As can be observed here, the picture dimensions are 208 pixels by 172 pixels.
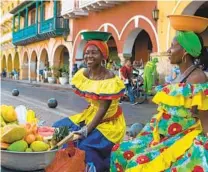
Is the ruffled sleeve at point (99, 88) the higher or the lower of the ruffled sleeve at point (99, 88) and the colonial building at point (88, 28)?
the lower

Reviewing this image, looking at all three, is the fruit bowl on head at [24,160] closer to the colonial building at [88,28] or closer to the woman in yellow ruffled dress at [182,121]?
the woman in yellow ruffled dress at [182,121]

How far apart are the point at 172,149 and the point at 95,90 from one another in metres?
1.02

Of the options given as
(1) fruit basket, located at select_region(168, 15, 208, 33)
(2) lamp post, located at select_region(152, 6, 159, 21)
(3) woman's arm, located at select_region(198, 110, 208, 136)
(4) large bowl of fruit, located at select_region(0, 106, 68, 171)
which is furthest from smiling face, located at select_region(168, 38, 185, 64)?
(2) lamp post, located at select_region(152, 6, 159, 21)

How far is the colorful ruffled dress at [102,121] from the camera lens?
336 cm

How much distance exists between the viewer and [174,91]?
2.84 metres

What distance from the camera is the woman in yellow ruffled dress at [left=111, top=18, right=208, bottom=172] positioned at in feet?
8.82

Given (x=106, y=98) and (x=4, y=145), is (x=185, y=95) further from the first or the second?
(x=4, y=145)

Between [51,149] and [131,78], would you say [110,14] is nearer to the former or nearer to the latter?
[131,78]

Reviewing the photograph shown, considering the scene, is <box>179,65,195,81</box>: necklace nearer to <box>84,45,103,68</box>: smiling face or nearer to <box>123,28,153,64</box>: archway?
<box>84,45,103,68</box>: smiling face

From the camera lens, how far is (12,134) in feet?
7.02

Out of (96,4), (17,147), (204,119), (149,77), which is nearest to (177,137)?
(204,119)

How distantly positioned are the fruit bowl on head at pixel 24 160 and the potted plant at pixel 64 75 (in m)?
23.3

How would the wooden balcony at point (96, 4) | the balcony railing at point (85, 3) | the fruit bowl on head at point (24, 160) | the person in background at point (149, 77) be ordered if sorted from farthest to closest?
the balcony railing at point (85, 3) → the wooden balcony at point (96, 4) → the person in background at point (149, 77) → the fruit bowl on head at point (24, 160)

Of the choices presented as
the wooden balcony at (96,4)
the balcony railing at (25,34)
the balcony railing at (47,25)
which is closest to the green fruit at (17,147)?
the wooden balcony at (96,4)
